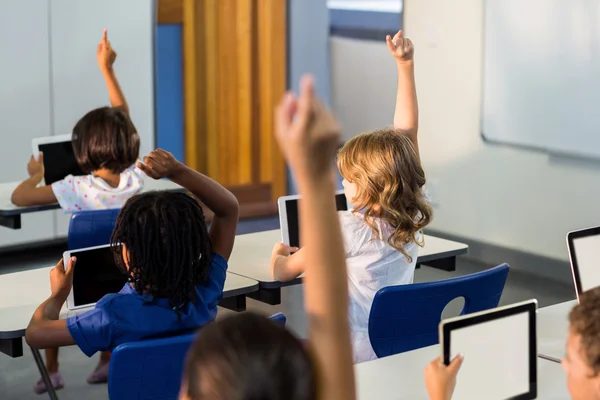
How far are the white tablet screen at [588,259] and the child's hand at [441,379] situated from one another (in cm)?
81

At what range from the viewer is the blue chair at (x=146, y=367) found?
190 centimetres

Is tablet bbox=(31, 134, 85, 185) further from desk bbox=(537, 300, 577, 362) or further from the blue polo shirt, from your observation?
desk bbox=(537, 300, 577, 362)

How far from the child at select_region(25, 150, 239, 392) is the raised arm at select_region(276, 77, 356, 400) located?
117cm

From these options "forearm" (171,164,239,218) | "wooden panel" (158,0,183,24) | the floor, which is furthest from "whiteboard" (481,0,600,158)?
"forearm" (171,164,239,218)

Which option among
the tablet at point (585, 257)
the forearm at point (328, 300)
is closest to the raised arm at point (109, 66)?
the tablet at point (585, 257)

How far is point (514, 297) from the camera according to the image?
4785mm

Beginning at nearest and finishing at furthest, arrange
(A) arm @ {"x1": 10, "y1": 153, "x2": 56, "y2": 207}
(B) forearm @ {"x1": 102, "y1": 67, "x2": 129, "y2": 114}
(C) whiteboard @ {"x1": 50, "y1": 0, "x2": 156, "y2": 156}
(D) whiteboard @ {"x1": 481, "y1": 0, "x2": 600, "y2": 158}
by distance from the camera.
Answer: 1. (A) arm @ {"x1": 10, "y1": 153, "x2": 56, "y2": 207}
2. (B) forearm @ {"x1": 102, "y1": 67, "x2": 129, "y2": 114}
3. (D) whiteboard @ {"x1": 481, "y1": 0, "x2": 600, "y2": 158}
4. (C) whiteboard @ {"x1": 50, "y1": 0, "x2": 156, "y2": 156}

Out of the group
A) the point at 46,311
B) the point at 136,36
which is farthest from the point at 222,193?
the point at 136,36

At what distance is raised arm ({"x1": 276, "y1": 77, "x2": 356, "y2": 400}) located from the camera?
92 centimetres

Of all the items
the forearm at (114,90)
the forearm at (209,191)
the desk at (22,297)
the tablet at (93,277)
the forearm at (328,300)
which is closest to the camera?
the forearm at (328,300)

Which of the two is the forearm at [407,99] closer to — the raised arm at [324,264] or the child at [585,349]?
the child at [585,349]

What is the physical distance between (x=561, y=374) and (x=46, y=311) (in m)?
1.25

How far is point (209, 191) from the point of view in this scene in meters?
2.34

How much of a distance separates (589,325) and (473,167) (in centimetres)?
423
